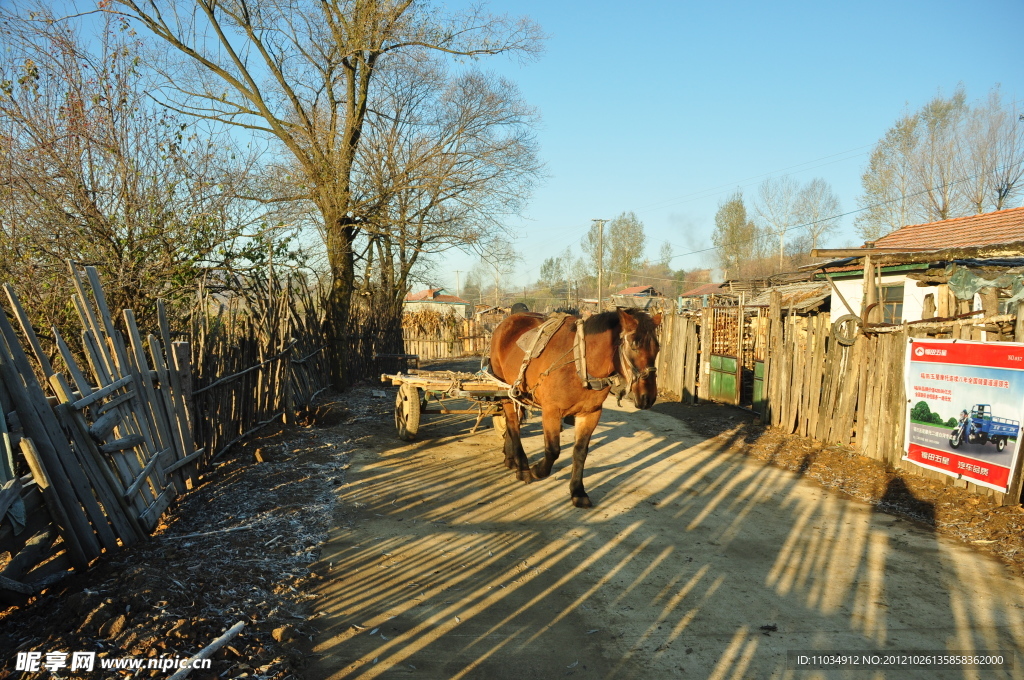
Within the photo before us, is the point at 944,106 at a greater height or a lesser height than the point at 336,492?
greater

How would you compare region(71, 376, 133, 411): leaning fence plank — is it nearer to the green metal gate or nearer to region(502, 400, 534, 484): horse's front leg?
region(502, 400, 534, 484): horse's front leg

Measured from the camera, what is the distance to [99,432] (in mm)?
4035

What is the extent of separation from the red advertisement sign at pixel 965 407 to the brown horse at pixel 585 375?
3.16 m

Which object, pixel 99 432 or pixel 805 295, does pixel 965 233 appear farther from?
pixel 99 432

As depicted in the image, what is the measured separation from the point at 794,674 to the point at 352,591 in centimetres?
281

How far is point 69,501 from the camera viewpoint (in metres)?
3.65

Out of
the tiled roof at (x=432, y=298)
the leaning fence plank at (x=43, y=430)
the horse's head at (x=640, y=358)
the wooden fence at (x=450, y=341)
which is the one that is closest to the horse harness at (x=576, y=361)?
the horse's head at (x=640, y=358)

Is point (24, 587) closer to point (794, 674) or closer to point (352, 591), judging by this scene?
point (352, 591)

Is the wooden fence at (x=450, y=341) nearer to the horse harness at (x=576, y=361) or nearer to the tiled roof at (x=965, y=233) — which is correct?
the tiled roof at (x=965, y=233)

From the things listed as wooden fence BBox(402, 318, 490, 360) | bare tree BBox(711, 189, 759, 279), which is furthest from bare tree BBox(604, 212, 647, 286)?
wooden fence BBox(402, 318, 490, 360)

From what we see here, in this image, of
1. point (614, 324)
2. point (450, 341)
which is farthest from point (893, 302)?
point (450, 341)

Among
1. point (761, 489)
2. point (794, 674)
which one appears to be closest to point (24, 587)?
point (794, 674)

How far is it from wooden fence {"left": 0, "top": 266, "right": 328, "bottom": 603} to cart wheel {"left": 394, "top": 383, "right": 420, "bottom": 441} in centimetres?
221

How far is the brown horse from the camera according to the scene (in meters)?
5.79
